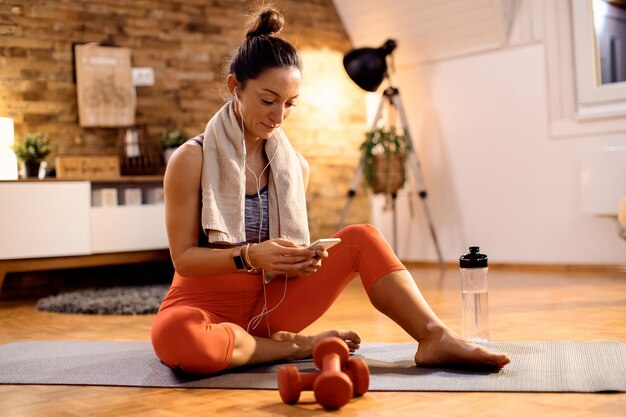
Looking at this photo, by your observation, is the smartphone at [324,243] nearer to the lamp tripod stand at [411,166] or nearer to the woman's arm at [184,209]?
the woman's arm at [184,209]

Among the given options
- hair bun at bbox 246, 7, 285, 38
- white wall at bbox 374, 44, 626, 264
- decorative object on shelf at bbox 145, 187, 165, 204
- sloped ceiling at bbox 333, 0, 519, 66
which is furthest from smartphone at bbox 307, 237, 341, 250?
sloped ceiling at bbox 333, 0, 519, 66

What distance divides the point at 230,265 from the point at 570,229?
3.52 metres

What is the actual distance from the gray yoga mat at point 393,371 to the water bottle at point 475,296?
0.08 meters

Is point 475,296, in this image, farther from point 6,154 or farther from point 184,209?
point 6,154

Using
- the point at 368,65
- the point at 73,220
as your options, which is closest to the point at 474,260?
the point at 73,220

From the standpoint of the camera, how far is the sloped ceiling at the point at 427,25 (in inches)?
207

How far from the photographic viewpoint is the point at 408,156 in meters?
5.50

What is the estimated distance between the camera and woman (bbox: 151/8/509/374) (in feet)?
6.43

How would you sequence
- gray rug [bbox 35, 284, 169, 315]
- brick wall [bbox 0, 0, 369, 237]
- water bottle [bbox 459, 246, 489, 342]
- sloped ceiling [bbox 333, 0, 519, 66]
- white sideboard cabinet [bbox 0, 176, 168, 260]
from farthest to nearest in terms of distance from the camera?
1. sloped ceiling [bbox 333, 0, 519, 66]
2. brick wall [bbox 0, 0, 369, 237]
3. white sideboard cabinet [bbox 0, 176, 168, 260]
4. gray rug [bbox 35, 284, 169, 315]
5. water bottle [bbox 459, 246, 489, 342]

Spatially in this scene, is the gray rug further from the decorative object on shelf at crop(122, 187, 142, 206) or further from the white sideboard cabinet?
the decorative object on shelf at crop(122, 187, 142, 206)

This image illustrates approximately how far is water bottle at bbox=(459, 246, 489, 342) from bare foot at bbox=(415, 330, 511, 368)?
0.36 meters

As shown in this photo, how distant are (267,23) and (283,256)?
0.67 meters

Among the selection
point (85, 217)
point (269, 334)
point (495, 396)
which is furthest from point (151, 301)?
point (495, 396)

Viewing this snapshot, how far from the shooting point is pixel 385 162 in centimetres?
538
